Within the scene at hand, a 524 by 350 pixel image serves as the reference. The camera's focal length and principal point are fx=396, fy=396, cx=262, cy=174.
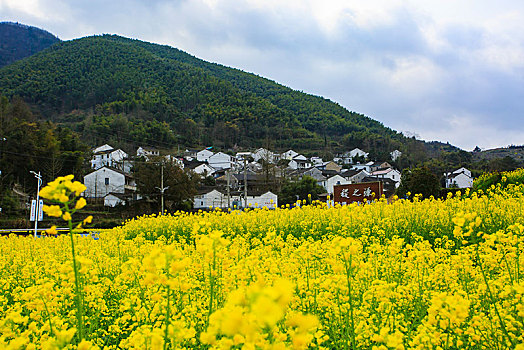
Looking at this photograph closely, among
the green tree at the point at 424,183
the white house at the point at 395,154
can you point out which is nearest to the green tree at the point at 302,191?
the green tree at the point at 424,183

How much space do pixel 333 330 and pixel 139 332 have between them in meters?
1.17

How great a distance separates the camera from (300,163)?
83.6 m

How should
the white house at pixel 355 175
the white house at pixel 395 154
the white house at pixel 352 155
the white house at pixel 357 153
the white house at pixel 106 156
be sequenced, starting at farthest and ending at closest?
the white house at pixel 357 153, the white house at pixel 352 155, the white house at pixel 395 154, the white house at pixel 106 156, the white house at pixel 355 175

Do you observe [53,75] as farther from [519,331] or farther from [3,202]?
[519,331]

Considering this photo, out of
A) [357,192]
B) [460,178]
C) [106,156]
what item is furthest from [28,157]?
[460,178]

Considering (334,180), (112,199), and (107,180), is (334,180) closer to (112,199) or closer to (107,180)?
(107,180)

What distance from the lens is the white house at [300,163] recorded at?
8088 cm

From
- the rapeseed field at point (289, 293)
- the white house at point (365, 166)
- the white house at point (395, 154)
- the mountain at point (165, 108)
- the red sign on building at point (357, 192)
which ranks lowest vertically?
the rapeseed field at point (289, 293)

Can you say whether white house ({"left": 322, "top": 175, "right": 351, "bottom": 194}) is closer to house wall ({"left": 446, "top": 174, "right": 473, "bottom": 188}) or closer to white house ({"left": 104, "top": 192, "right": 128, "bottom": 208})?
house wall ({"left": 446, "top": 174, "right": 473, "bottom": 188})

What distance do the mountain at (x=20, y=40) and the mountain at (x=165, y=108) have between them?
59.1 m

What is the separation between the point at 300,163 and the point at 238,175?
2085 centimetres

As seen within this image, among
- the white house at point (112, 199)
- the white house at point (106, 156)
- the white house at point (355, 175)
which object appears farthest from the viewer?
the white house at point (106, 156)

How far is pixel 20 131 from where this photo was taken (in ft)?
126

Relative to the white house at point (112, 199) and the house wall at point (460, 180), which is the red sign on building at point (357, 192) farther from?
the house wall at point (460, 180)
